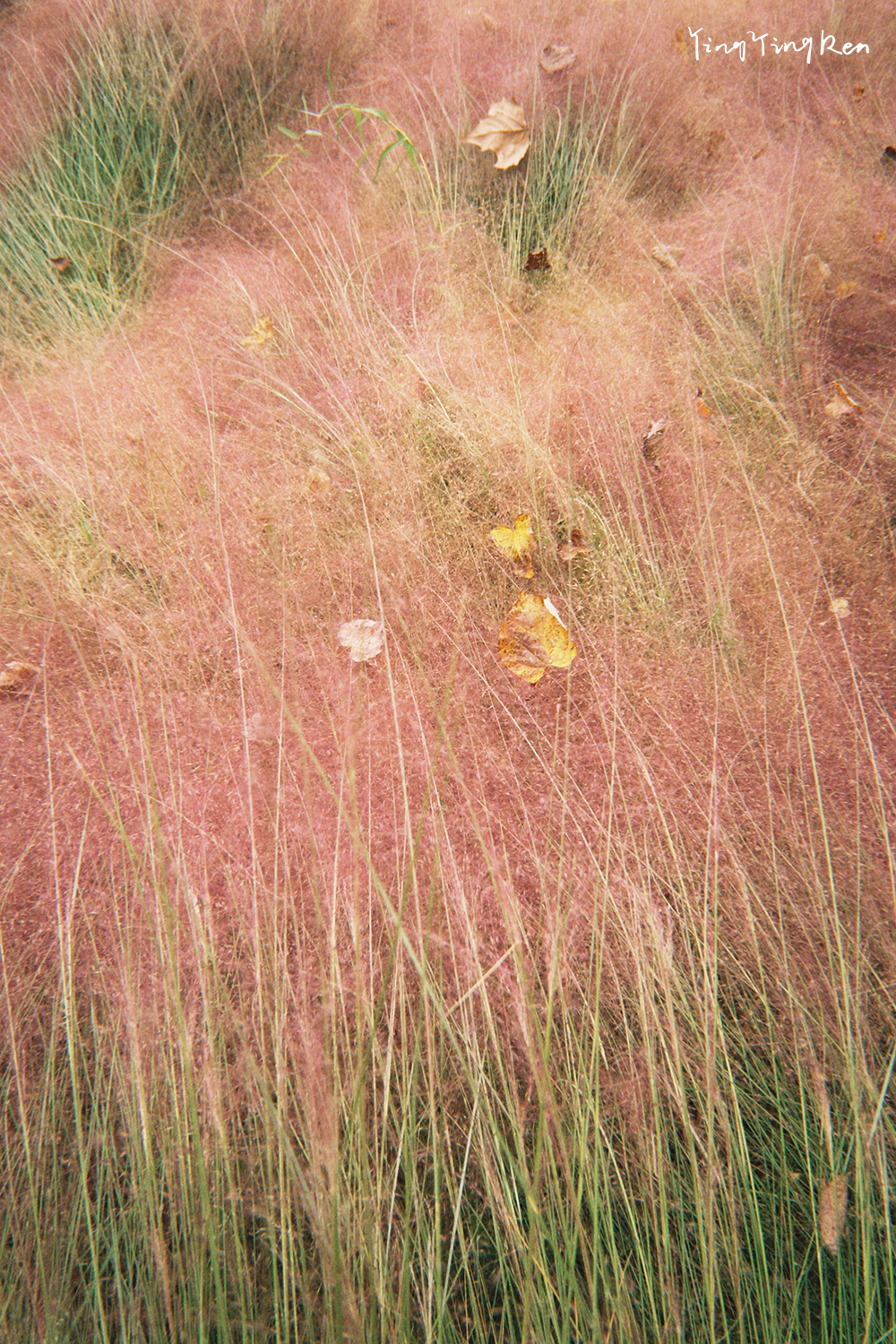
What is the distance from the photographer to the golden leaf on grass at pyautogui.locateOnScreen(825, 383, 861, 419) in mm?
1187

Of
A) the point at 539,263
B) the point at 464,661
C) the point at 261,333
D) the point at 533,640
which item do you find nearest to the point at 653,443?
the point at 533,640

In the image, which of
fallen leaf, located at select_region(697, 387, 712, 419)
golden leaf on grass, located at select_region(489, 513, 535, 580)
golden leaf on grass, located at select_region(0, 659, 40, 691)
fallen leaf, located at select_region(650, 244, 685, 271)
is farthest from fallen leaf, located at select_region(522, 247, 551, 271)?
golden leaf on grass, located at select_region(0, 659, 40, 691)

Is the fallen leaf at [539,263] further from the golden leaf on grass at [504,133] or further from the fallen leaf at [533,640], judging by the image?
the fallen leaf at [533,640]

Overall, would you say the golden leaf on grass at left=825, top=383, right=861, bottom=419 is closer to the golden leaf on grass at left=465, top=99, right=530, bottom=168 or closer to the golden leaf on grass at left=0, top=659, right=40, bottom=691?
the golden leaf on grass at left=465, top=99, right=530, bottom=168

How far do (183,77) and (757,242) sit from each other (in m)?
1.96

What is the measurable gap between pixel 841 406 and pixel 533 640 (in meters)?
0.87

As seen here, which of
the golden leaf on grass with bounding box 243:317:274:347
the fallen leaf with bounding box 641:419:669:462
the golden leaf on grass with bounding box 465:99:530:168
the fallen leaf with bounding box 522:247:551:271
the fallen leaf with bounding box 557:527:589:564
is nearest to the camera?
the fallen leaf with bounding box 557:527:589:564

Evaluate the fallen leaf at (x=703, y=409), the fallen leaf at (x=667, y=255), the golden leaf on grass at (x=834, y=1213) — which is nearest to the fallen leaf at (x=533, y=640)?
the fallen leaf at (x=703, y=409)

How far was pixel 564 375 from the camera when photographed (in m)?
1.28

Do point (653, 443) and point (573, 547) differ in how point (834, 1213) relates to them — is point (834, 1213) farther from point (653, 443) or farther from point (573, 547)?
point (653, 443)

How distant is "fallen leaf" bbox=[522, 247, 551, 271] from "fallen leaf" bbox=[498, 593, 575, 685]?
3.74 ft

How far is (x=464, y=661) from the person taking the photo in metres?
0.94

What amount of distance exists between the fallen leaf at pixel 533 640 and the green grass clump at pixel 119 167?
1.59 meters

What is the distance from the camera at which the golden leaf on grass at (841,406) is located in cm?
119
